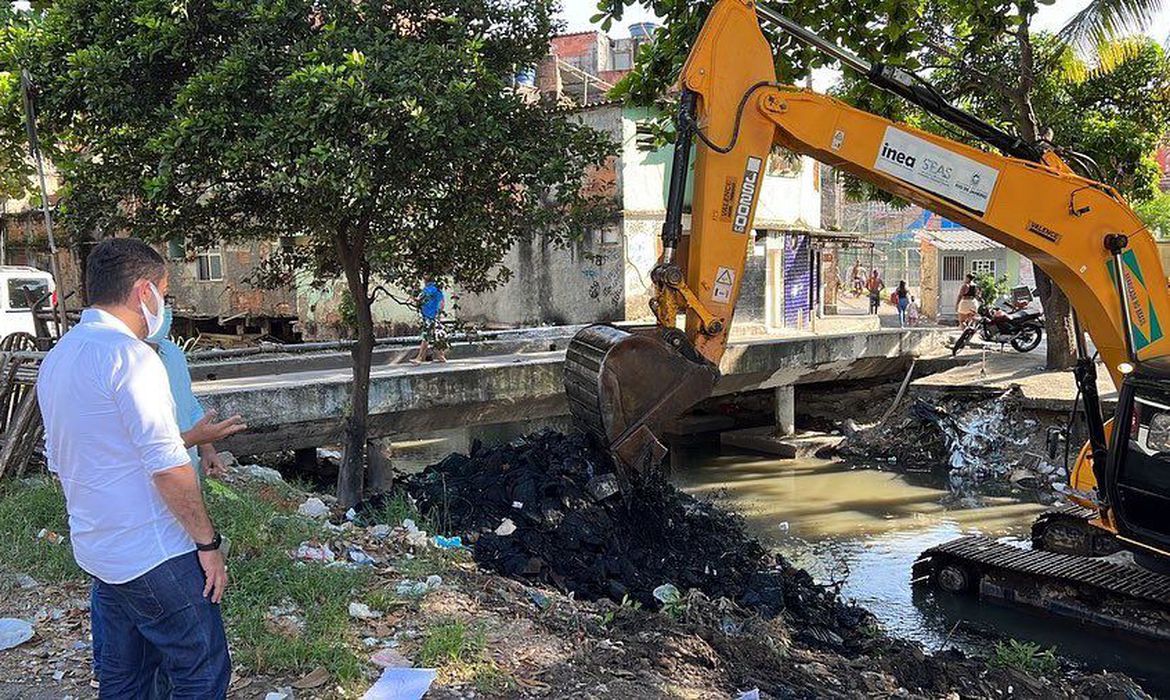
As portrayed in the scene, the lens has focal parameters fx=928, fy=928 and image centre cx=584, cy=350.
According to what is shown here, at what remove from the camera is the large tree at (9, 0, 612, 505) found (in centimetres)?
581

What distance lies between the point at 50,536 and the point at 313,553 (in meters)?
1.56

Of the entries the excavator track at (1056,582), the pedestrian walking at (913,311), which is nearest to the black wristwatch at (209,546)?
the excavator track at (1056,582)

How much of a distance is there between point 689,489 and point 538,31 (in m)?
7.42

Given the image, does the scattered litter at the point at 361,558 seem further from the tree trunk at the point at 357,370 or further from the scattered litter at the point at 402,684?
the tree trunk at the point at 357,370

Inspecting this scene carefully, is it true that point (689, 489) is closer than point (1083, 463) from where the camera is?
No

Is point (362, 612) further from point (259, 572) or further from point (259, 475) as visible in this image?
point (259, 475)

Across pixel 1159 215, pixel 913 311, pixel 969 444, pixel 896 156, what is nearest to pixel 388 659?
pixel 896 156

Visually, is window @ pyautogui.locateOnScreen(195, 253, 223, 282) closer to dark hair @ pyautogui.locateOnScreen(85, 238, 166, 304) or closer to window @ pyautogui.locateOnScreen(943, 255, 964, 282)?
window @ pyautogui.locateOnScreen(943, 255, 964, 282)

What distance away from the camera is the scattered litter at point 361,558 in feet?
17.5

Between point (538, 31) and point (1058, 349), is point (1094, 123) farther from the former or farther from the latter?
point (538, 31)

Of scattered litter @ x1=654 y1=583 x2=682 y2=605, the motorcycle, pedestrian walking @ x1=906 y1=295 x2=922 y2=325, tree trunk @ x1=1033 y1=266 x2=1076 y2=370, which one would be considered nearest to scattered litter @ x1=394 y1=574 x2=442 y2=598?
scattered litter @ x1=654 y1=583 x2=682 y2=605

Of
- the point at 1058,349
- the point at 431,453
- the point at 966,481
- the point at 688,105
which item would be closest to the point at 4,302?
the point at 431,453

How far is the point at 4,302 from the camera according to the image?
16078 millimetres

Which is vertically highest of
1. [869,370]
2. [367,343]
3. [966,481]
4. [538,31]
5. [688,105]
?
[538,31]
